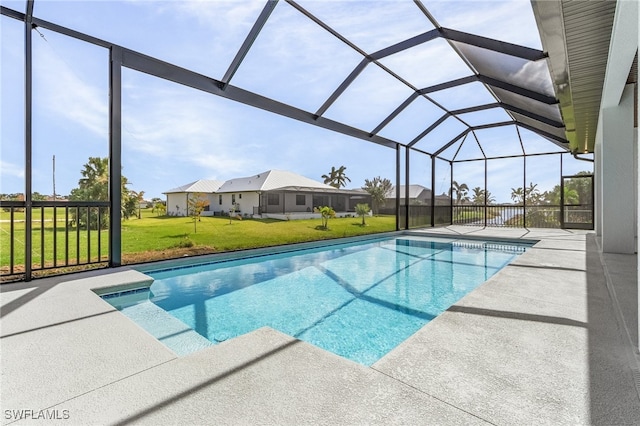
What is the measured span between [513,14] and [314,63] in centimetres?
318

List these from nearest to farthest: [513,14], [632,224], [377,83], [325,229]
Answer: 1. [513,14]
2. [632,224]
3. [377,83]
4. [325,229]

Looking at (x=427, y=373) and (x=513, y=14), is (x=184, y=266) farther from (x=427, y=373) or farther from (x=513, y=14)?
(x=513, y=14)

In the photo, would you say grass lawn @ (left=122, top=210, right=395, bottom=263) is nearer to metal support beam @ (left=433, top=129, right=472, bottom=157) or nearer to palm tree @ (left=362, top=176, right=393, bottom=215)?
palm tree @ (left=362, top=176, right=393, bottom=215)

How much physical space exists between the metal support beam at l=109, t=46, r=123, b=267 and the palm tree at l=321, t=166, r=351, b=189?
50.1 ft

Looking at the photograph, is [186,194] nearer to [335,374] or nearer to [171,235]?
Answer: [171,235]

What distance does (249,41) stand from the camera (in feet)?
14.8

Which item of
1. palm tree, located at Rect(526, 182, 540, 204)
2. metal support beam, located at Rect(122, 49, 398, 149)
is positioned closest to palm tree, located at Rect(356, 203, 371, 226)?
palm tree, located at Rect(526, 182, 540, 204)

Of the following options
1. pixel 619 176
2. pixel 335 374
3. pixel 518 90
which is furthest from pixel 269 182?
pixel 335 374

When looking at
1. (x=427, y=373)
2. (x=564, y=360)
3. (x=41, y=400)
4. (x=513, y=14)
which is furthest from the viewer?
(x=513, y=14)

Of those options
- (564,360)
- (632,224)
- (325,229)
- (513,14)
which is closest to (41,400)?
(564,360)

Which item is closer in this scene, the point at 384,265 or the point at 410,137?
the point at 384,265

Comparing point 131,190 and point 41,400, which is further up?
point 131,190

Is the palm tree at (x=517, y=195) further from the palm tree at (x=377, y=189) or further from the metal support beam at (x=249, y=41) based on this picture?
the metal support beam at (x=249, y=41)

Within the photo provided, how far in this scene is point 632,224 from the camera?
5.03m
